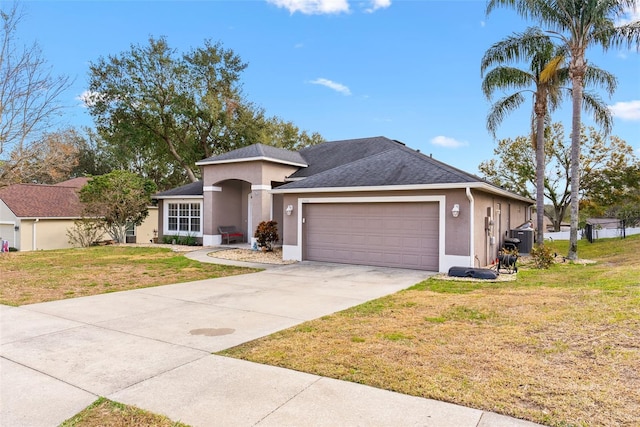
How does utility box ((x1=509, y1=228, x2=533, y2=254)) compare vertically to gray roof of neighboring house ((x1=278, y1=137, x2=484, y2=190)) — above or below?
below

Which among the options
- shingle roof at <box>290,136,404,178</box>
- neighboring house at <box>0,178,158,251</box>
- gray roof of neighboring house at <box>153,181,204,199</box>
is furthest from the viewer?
neighboring house at <box>0,178,158,251</box>

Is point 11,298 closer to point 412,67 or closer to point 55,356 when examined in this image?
point 55,356

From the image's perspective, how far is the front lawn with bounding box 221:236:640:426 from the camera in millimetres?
3404

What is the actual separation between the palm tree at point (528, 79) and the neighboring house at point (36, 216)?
2320 cm

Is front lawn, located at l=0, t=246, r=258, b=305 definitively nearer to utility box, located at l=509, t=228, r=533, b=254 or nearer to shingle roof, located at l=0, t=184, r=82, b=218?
shingle roof, located at l=0, t=184, r=82, b=218

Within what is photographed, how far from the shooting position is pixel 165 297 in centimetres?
809

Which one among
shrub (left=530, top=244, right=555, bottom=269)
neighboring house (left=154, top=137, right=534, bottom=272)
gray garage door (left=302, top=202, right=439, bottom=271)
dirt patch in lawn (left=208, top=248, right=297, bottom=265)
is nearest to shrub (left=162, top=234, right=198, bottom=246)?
dirt patch in lawn (left=208, top=248, right=297, bottom=265)

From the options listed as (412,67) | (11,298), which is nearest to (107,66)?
(412,67)

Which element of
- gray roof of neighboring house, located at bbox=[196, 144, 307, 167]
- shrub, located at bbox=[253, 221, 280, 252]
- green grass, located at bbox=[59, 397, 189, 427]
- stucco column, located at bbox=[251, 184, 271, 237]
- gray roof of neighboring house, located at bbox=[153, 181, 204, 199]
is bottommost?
green grass, located at bbox=[59, 397, 189, 427]

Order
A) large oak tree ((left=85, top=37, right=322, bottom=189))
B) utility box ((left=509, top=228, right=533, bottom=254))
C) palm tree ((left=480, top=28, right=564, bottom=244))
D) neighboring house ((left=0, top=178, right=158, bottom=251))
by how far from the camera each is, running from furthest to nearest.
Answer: large oak tree ((left=85, top=37, right=322, bottom=189)) < neighboring house ((left=0, top=178, right=158, bottom=251)) < utility box ((left=509, top=228, right=533, bottom=254)) < palm tree ((left=480, top=28, right=564, bottom=244))

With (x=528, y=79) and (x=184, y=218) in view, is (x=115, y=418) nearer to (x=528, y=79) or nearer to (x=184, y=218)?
(x=184, y=218)

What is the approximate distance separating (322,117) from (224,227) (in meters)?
16.9

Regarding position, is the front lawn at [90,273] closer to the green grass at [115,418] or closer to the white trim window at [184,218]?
the white trim window at [184,218]

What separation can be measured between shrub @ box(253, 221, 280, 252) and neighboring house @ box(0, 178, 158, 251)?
523 inches
